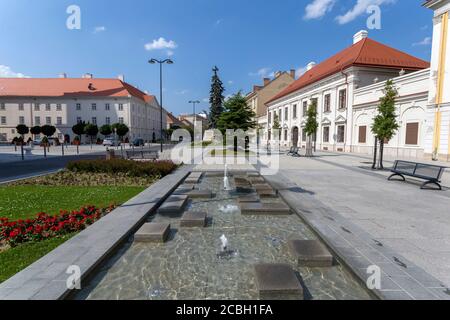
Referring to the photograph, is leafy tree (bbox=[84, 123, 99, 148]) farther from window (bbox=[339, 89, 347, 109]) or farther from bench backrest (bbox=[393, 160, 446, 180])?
bench backrest (bbox=[393, 160, 446, 180])

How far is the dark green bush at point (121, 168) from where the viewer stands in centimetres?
1155

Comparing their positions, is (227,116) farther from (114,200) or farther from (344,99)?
(114,200)

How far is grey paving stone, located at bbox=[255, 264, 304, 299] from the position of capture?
10.1 ft

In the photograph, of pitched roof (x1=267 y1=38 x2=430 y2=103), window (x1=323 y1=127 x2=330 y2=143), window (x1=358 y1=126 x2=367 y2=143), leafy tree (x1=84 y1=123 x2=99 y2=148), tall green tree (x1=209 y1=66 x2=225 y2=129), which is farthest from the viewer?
leafy tree (x1=84 y1=123 x2=99 y2=148)

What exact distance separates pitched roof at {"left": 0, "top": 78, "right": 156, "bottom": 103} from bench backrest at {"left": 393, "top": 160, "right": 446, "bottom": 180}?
194 ft

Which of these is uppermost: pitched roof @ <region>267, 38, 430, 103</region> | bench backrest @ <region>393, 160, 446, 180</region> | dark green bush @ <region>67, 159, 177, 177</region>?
pitched roof @ <region>267, 38, 430, 103</region>

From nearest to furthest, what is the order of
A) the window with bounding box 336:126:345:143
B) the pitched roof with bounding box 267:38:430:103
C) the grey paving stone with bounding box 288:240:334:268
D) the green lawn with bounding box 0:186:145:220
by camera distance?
the grey paving stone with bounding box 288:240:334:268 < the green lawn with bounding box 0:186:145:220 < the pitched roof with bounding box 267:38:430:103 < the window with bounding box 336:126:345:143

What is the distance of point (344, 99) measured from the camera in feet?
97.6

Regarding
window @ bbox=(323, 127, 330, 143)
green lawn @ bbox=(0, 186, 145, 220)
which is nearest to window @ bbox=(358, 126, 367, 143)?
window @ bbox=(323, 127, 330, 143)

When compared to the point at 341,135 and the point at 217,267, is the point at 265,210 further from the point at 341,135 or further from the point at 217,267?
the point at 341,135

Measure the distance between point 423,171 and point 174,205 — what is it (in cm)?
943

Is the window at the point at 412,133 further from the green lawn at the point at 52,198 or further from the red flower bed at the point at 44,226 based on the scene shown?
the red flower bed at the point at 44,226
